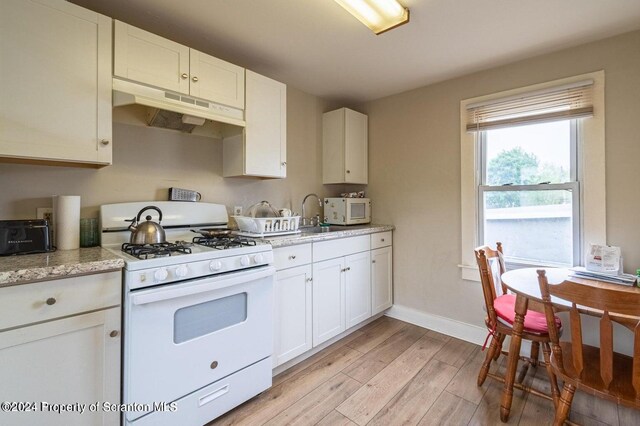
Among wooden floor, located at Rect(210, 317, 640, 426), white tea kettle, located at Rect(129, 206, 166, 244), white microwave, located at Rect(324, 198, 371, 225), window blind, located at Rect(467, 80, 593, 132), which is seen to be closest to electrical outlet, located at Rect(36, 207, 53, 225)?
white tea kettle, located at Rect(129, 206, 166, 244)

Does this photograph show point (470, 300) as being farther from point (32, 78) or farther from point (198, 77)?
point (32, 78)

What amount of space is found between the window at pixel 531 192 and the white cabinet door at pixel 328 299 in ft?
4.40

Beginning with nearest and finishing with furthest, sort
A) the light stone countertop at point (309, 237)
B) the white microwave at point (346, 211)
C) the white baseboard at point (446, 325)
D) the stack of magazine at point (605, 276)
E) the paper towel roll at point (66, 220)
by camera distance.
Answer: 1. the paper towel roll at point (66, 220)
2. the stack of magazine at point (605, 276)
3. the light stone countertop at point (309, 237)
4. the white baseboard at point (446, 325)
5. the white microwave at point (346, 211)

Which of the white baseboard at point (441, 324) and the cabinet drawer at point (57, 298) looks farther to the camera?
the white baseboard at point (441, 324)

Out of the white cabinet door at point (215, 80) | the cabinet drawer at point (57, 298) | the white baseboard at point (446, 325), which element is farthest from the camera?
the white baseboard at point (446, 325)

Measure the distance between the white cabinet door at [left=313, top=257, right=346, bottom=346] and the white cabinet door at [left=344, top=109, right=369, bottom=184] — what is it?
1079 mm

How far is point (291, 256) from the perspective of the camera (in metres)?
2.07

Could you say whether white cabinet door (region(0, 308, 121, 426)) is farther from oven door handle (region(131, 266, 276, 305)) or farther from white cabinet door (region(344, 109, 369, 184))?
white cabinet door (region(344, 109, 369, 184))

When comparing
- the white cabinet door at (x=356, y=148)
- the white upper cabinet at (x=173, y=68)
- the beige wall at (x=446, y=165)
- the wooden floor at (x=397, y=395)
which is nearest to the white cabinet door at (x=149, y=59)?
the white upper cabinet at (x=173, y=68)

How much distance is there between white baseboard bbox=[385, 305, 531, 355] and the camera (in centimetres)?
251

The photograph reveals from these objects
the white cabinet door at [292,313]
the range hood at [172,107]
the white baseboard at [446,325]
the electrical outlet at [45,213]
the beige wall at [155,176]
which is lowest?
the white baseboard at [446,325]

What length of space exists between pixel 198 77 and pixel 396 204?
7.16ft

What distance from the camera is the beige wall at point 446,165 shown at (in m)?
1.93

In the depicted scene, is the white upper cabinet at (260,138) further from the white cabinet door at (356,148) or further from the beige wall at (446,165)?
the beige wall at (446,165)
